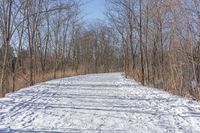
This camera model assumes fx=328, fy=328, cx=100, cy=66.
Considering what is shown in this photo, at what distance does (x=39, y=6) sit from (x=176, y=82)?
12358 mm

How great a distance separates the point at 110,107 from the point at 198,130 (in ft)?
12.0

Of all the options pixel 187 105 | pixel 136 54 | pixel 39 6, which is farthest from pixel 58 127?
pixel 136 54

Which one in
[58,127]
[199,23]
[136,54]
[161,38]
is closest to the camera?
[58,127]

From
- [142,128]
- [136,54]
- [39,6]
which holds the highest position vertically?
[39,6]

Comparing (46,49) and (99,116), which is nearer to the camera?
(99,116)

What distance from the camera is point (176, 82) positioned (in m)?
13.3

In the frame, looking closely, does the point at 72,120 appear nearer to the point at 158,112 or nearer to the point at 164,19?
the point at 158,112

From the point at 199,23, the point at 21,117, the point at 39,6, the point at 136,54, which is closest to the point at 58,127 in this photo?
the point at 21,117

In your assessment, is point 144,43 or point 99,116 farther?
point 144,43

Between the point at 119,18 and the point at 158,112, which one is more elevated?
the point at 119,18

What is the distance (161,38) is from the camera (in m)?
20.9

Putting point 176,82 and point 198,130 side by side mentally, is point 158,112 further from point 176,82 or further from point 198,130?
point 176,82

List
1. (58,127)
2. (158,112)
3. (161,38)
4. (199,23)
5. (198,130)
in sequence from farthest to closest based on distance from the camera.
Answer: (161,38)
(199,23)
(158,112)
(58,127)
(198,130)

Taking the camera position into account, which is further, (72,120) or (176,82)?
(176,82)
